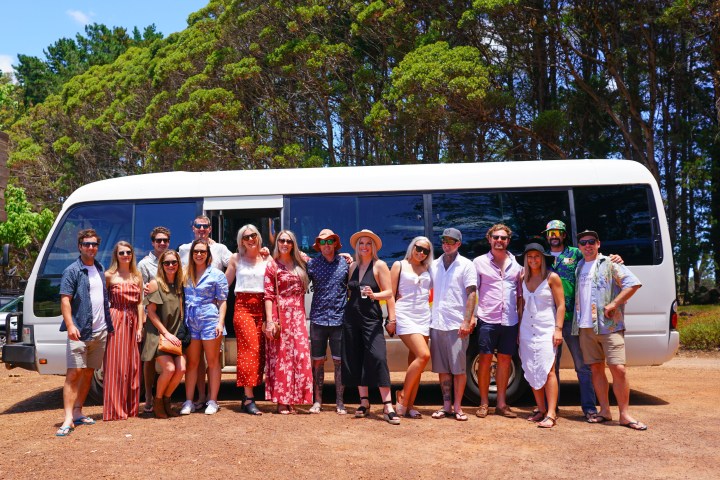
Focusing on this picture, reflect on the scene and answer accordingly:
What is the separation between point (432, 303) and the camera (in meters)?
7.98

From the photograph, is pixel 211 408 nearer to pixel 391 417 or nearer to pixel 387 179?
pixel 391 417

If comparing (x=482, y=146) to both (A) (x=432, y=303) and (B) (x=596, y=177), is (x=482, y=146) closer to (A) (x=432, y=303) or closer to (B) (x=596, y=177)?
(B) (x=596, y=177)

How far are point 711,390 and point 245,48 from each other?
20.7 meters

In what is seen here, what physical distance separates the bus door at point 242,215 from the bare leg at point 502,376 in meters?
2.99

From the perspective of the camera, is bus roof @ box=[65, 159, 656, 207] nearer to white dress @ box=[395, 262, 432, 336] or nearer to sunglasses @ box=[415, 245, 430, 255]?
sunglasses @ box=[415, 245, 430, 255]

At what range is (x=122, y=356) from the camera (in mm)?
7672

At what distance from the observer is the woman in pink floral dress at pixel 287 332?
311 inches

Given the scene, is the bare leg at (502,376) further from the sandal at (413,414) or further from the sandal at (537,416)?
the sandal at (413,414)

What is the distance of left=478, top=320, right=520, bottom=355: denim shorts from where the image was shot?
779 cm

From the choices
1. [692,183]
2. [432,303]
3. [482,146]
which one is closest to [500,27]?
[482,146]

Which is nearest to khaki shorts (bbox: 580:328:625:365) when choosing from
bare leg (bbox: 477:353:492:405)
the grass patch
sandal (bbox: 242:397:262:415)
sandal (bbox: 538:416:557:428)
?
sandal (bbox: 538:416:557:428)

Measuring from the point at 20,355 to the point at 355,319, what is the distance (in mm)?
4096

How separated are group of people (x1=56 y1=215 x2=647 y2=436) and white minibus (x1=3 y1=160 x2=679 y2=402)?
0.92 meters

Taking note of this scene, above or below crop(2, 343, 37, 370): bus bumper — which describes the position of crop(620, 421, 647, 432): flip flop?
below
